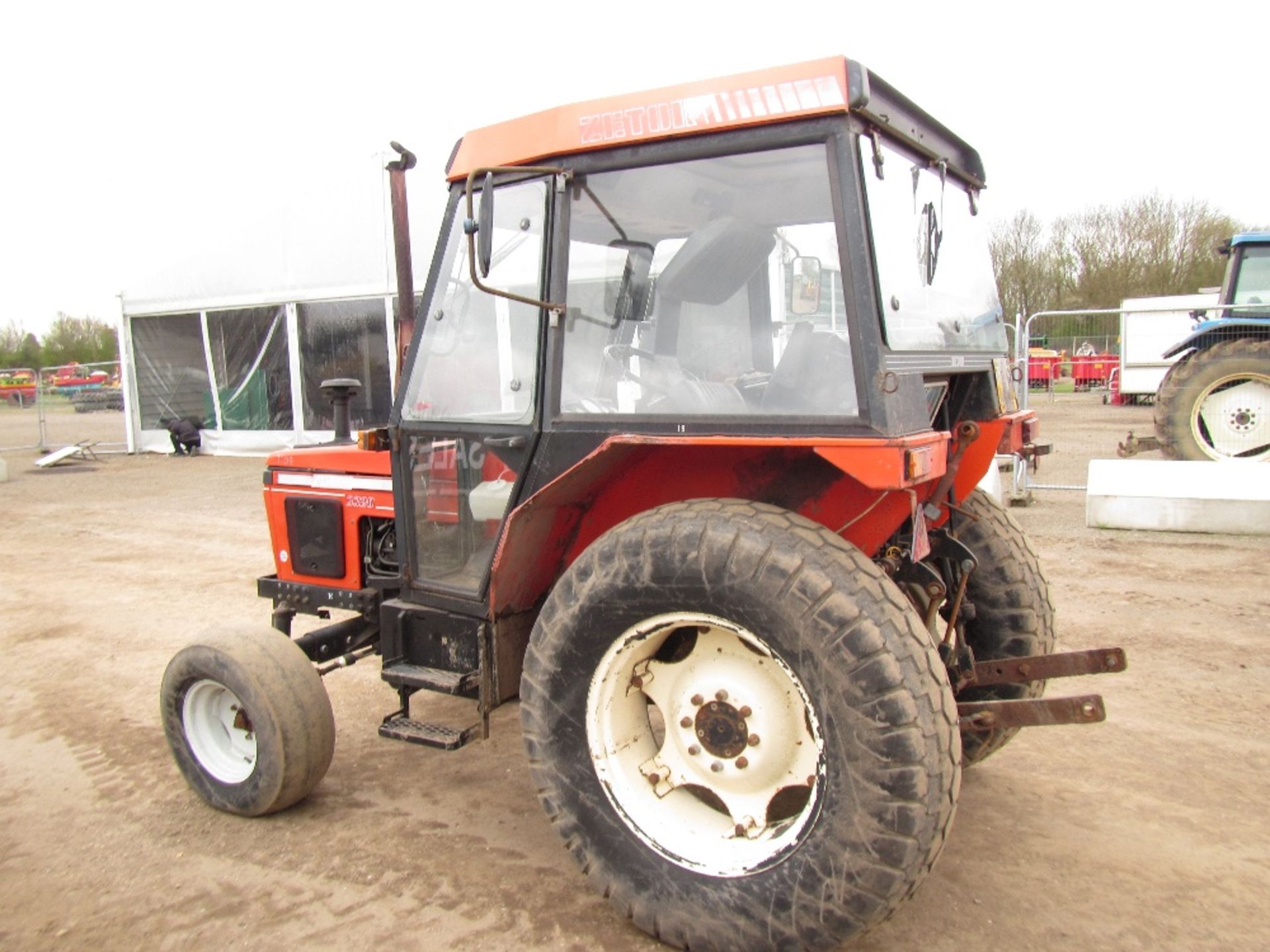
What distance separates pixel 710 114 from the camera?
2.63m

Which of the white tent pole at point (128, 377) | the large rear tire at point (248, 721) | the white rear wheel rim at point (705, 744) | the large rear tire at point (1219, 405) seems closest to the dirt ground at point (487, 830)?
the large rear tire at point (248, 721)

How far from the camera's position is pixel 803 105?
2.50m

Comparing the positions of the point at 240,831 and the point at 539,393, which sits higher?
the point at 539,393

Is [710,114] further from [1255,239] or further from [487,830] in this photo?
[1255,239]

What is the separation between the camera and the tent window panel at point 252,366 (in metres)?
14.9

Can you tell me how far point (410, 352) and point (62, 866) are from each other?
1.97m

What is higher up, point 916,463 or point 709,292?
point 709,292

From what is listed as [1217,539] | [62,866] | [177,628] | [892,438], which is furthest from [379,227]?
[892,438]

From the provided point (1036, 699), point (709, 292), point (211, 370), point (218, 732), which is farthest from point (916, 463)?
point (211, 370)

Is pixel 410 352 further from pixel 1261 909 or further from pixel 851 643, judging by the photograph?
pixel 1261 909

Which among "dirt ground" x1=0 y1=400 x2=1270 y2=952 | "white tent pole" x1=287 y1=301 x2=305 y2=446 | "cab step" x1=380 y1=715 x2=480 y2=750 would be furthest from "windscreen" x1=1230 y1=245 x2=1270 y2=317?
"white tent pole" x1=287 y1=301 x2=305 y2=446

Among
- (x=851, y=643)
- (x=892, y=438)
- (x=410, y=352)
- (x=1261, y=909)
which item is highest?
(x=410, y=352)

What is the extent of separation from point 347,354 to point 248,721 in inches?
455

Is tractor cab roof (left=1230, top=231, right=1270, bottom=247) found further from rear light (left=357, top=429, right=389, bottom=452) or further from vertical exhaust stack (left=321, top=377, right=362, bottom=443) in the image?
rear light (left=357, top=429, right=389, bottom=452)
